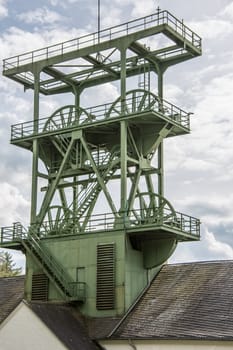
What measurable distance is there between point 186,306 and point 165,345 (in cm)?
275

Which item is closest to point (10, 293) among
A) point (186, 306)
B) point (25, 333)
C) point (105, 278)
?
point (105, 278)

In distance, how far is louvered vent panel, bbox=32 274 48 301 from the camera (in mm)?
42062

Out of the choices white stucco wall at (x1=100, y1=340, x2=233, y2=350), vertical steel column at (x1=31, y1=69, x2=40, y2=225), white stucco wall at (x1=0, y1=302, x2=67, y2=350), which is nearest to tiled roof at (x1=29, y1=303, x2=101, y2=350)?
white stucco wall at (x1=0, y1=302, x2=67, y2=350)

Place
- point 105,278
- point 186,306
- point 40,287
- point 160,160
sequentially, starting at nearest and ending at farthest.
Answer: point 186,306, point 105,278, point 40,287, point 160,160

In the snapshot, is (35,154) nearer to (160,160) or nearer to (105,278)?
(160,160)

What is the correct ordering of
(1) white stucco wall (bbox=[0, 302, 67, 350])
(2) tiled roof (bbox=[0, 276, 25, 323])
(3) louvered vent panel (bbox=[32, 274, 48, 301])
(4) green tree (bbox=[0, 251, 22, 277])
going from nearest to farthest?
(1) white stucco wall (bbox=[0, 302, 67, 350])
(3) louvered vent panel (bbox=[32, 274, 48, 301])
(2) tiled roof (bbox=[0, 276, 25, 323])
(4) green tree (bbox=[0, 251, 22, 277])

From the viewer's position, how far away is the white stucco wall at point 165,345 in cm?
3384

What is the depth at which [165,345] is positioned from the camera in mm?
35344

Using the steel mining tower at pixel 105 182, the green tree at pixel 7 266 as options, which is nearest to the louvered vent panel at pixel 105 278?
the steel mining tower at pixel 105 182

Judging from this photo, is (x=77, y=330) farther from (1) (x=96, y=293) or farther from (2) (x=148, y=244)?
(2) (x=148, y=244)

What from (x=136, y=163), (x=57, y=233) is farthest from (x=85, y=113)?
(x=57, y=233)

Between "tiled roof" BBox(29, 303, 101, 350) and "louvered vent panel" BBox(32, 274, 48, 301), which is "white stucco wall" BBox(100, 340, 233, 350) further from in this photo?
"louvered vent panel" BBox(32, 274, 48, 301)

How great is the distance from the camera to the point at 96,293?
131 ft

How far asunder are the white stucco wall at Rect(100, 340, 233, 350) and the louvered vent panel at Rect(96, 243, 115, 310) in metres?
2.43
